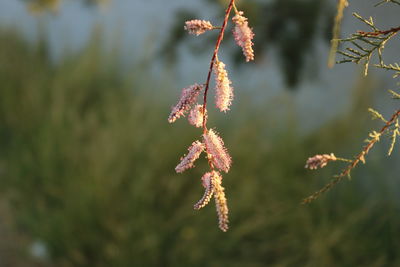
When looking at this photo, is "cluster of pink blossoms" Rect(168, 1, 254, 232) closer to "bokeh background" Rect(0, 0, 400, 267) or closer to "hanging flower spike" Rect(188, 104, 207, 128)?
"hanging flower spike" Rect(188, 104, 207, 128)

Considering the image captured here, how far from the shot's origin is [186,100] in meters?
0.56

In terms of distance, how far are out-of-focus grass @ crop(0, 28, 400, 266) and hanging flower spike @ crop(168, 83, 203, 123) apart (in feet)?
8.06

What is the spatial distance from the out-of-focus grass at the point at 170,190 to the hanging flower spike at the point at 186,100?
246 centimetres

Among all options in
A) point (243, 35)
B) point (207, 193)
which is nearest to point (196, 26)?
point (243, 35)

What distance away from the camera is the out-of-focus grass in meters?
3.17

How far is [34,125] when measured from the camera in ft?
14.2

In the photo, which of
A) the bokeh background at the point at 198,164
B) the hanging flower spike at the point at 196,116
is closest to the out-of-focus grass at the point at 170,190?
the bokeh background at the point at 198,164

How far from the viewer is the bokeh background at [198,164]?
10.4ft

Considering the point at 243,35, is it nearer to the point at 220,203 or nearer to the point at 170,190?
the point at 220,203

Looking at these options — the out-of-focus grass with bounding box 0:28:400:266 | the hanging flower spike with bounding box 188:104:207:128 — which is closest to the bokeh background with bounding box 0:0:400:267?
the out-of-focus grass with bounding box 0:28:400:266

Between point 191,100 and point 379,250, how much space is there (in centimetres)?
272

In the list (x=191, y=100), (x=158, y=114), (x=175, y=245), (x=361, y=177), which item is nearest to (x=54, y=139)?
(x=158, y=114)

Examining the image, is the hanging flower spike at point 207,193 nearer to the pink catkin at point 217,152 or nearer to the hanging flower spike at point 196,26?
the pink catkin at point 217,152

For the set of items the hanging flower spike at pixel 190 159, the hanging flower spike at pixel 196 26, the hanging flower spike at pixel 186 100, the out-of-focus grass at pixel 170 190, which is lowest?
the hanging flower spike at pixel 190 159
